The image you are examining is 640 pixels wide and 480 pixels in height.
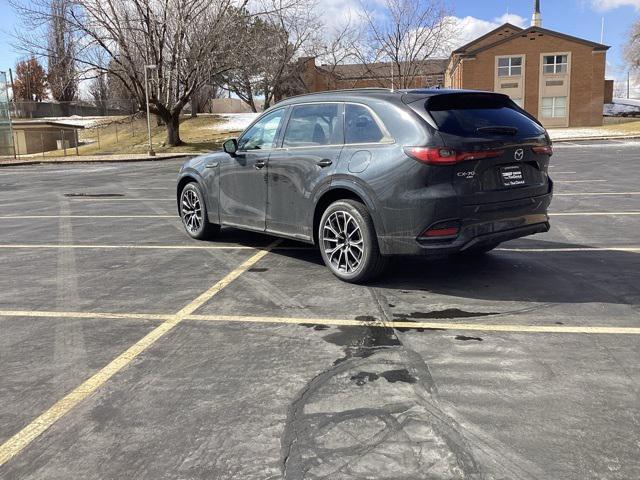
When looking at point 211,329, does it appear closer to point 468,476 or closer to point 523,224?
point 468,476

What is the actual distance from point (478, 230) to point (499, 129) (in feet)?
3.05

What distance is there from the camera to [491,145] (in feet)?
16.0

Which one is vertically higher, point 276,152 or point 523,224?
point 276,152

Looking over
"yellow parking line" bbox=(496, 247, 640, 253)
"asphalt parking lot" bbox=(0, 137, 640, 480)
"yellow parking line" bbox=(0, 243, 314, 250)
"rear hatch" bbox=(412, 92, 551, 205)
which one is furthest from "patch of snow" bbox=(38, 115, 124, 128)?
"rear hatch" bbox=(412, 92, 551, 205)

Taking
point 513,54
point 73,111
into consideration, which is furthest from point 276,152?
point 73,111

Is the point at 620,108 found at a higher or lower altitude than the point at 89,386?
higher

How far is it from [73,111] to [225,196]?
2843 inches

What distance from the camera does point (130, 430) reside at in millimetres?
2914

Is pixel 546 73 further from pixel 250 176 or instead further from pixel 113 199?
pixel 250 176

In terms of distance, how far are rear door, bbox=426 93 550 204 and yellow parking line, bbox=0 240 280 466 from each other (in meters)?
2.49

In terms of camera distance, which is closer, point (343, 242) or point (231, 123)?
point (343, 242)

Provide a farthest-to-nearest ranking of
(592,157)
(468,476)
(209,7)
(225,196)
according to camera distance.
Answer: (209,7)
(592,157)
(225,196)
(468,476)

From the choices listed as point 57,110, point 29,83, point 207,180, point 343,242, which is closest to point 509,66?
point 207,180

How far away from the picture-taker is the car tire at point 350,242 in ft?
17.0
